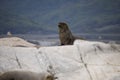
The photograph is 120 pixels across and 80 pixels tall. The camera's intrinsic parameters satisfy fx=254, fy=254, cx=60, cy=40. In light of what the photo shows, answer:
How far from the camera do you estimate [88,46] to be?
650 centimetres

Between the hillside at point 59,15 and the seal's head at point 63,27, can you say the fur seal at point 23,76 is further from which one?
the hillside at point 59,15

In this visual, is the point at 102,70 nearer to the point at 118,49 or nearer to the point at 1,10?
the point at 118,49

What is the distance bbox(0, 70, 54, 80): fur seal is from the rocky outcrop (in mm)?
475

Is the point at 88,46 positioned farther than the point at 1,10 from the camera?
No

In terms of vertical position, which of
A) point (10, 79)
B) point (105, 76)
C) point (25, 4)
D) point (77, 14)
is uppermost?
point (25, 4)

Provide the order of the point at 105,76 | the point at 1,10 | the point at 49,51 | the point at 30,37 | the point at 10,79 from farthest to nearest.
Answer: the point at 1,10
the point at 30,37
the point at 49,51
the point at 105,76
the point at 10,79

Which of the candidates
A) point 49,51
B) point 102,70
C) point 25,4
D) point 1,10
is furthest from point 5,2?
point 102,70

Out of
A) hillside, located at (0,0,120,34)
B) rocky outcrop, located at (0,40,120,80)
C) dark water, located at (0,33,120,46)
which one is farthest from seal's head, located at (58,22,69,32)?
hillside, located at (0,0,120,34)

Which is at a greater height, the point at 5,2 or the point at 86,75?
the point at 5,2

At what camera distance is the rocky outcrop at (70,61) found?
5.67 m

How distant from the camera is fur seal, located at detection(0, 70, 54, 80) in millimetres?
4693

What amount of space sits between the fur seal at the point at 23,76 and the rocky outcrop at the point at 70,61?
1.56ft

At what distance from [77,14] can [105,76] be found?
10.9 meters

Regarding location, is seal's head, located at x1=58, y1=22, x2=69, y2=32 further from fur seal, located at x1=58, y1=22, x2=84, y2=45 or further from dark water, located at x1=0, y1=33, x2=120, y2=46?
dark water, located at x1=0, y1=33, x2=120, y2=46
